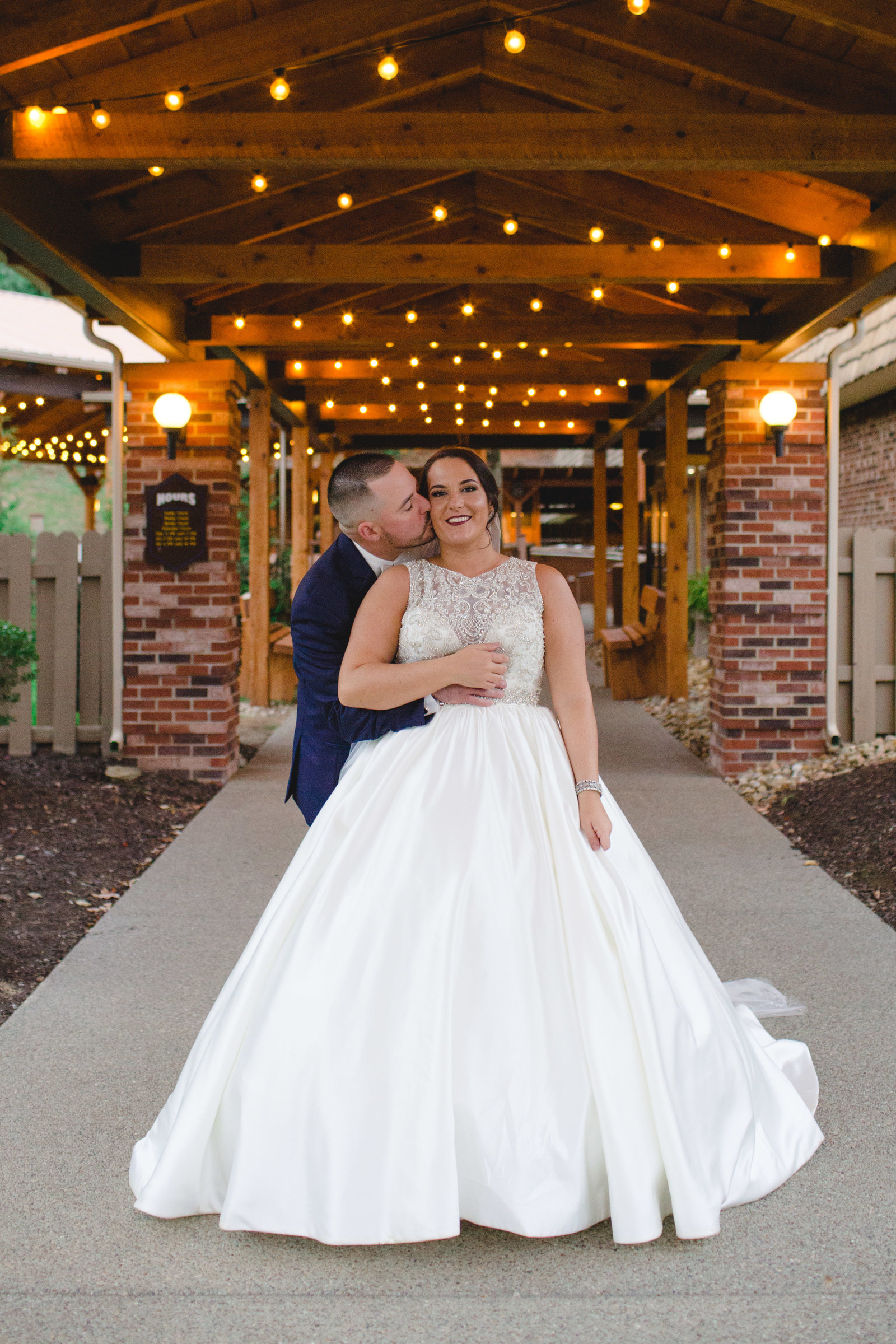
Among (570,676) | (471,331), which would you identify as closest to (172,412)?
(471,331)

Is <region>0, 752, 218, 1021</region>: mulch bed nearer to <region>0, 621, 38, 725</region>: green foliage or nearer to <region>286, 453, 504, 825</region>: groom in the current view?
<region>0, 621, 38, 725</region>: green foliage

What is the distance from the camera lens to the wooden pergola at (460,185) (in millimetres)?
4562

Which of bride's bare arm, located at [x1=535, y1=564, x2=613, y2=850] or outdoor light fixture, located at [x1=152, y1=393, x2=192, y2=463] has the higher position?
outdoor light fixture, located at [x1=152, y1=393, x2=192, y2=463]

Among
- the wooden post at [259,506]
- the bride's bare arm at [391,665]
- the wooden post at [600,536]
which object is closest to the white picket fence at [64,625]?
the wooden post at [259,506]

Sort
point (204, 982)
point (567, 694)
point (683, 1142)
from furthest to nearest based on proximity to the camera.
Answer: point (204, 982), point (567, 694), point (683, 1142)

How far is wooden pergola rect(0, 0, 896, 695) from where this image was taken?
4562 millimetres

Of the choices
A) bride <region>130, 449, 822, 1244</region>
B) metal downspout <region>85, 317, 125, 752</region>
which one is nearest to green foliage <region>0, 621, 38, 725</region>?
metal downspout <region>85, 317, 125, 752</region>

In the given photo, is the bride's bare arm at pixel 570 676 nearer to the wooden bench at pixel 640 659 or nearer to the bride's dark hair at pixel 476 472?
the bride's dark hair at pixel 476 472

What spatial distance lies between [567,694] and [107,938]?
2494 millimetres

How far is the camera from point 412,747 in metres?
2.57

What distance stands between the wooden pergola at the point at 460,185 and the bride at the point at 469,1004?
2820mm

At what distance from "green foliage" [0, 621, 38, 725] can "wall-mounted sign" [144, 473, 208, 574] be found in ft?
4.05

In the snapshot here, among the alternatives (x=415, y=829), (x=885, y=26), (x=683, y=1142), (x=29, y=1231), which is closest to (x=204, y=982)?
(x=29, y=1231)

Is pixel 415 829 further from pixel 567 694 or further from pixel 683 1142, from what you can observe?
pixel 683 1142
